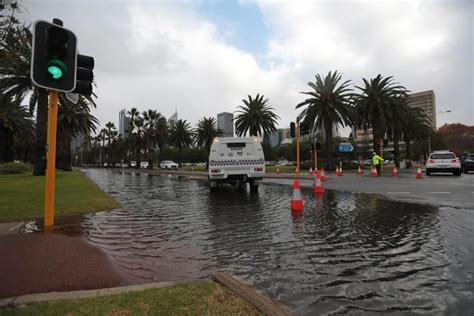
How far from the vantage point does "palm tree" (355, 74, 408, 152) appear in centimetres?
3572

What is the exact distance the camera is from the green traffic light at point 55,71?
5.90m

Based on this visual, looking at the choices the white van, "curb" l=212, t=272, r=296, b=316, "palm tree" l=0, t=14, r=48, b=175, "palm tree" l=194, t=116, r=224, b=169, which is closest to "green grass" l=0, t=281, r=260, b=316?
"curb" l=212, t=272, r=296, b=316

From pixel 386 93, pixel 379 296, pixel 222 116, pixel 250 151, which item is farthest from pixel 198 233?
pixel 222 116

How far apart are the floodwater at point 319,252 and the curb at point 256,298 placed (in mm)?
295

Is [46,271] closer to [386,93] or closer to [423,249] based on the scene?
[423,249]

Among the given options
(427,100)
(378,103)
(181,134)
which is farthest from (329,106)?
(427,100)

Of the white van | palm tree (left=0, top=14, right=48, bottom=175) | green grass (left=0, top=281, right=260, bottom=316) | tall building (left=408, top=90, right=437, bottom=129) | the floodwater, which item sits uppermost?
tall building (left=408, top=90, right=437, bottom=129)

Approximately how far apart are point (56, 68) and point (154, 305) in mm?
4934

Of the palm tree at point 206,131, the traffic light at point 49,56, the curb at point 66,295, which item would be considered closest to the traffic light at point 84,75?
→ the traffic light at point 49,56

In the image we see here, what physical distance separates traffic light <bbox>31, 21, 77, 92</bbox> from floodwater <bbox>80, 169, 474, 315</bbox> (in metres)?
2.93

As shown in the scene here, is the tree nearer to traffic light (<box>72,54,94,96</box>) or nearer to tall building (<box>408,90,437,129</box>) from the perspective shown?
traffic light (<box>72,54,94,96</box>)

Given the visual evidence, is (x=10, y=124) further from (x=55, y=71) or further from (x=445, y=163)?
(x=445, y=163)

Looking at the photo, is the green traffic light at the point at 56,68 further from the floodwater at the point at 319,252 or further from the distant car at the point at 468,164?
the distant car at the point at 468,164

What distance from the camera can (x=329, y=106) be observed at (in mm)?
36969
